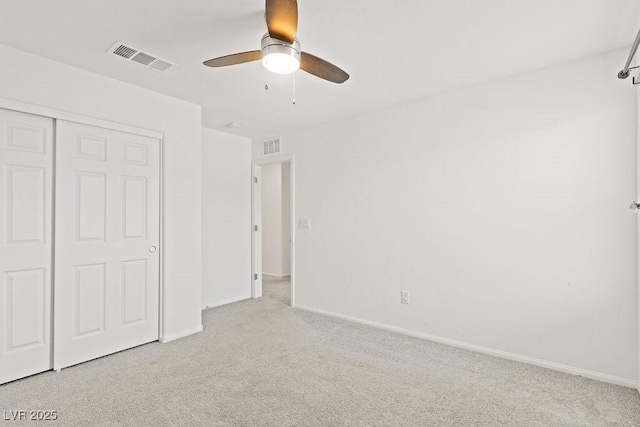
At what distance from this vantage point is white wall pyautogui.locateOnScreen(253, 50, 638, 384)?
2.35 meters

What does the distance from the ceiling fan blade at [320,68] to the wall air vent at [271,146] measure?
2514mm

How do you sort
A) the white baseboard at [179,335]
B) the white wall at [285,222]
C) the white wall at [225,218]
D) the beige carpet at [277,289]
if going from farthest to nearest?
the white wall at [285,222]
the beige carpet at [277,289]
the white wall at [225,218]
the white baseboard at [179,335]

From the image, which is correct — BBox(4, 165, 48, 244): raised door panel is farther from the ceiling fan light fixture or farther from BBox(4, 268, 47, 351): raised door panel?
the ceiling fan light fixture

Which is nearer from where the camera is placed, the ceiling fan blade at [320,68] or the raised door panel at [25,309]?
the ceiling fan blade at [320,68]

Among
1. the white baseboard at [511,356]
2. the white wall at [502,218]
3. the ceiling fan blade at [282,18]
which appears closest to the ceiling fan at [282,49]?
the ceiling fan blade at [282,18]

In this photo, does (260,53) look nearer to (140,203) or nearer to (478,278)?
(140,203)

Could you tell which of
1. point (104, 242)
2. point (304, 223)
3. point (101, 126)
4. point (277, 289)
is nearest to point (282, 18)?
point (101, 126)

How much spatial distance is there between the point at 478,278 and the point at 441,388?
3.45 feet

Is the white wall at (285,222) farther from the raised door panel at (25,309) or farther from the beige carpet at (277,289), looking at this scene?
the raised door panel at (25,309)

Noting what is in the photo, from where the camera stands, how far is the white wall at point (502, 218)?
2.35 m

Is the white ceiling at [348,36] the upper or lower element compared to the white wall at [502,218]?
upper

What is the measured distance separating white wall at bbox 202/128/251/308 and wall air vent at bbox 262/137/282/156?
0.98 ft

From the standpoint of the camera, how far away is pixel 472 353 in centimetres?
287

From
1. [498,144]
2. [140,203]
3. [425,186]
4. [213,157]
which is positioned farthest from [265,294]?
[498,144]
